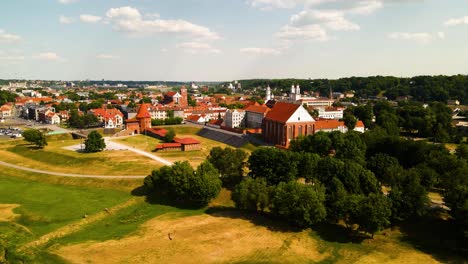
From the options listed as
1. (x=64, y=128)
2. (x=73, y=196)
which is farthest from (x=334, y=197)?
(x=64, y=128)

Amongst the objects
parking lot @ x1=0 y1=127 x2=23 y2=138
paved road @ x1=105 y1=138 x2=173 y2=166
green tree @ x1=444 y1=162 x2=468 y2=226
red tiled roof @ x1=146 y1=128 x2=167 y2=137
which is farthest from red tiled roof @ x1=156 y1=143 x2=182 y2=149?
green tree @ x1=444 y1=162 x2=468 y2=226

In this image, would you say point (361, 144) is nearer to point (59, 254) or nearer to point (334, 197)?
point (334, 197)

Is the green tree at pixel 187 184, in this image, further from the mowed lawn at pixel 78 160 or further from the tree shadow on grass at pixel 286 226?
the mowed lawn at pixel 78 160

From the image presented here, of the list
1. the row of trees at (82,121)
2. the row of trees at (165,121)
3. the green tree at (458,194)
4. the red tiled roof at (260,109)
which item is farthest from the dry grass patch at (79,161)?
the green tree at (458,194)

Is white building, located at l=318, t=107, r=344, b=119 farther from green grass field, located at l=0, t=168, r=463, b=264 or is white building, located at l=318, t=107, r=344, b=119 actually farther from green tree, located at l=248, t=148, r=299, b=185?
green grass field, located at l=0, t=168, r=463, b=264

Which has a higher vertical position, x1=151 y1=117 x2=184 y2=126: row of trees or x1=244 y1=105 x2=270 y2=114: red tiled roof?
x1=244 y1=105 x2=270 y2=114: red tiled roof

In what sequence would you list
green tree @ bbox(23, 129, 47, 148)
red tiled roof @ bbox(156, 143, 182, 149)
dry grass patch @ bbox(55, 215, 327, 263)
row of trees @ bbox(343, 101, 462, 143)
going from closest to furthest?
dry grass patch @ bbox(55, 215, 327, 263) < green tree @ bbox(23, 129, 47, 148) < red tiled roof @ bbox(156, 143, 182, 149) < row of trees @ bbox(343, 101, 462, 143)
